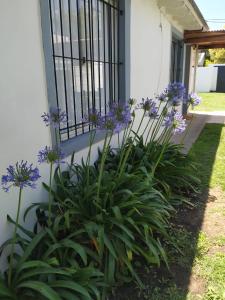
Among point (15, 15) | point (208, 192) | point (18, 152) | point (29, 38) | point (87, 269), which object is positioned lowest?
point (208, 192)

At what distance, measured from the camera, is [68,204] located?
248 centimetres

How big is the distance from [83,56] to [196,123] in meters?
6.65

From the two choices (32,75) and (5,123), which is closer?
(5,123)

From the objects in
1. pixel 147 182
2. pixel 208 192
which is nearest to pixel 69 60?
pixel 147 182

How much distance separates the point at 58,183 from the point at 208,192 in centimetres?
237

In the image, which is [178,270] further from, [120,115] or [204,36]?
[204,36]

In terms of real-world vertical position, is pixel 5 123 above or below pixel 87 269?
above

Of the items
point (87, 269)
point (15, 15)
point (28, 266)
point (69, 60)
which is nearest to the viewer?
point (28, 266)

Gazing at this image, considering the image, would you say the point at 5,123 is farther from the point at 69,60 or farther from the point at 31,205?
the point at 69,60

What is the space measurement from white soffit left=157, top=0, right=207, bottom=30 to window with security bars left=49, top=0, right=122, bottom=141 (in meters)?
2.11

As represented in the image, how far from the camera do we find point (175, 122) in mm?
3328

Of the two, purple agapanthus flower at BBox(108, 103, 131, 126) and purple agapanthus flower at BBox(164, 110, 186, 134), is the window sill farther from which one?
purple agapanthus flower at BBox(164, 110, 186, 134)

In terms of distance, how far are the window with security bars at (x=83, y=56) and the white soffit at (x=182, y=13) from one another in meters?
2.11

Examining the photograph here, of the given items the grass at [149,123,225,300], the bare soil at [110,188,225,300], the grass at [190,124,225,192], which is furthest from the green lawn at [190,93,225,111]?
the bare soil at [110,188,225,300]
